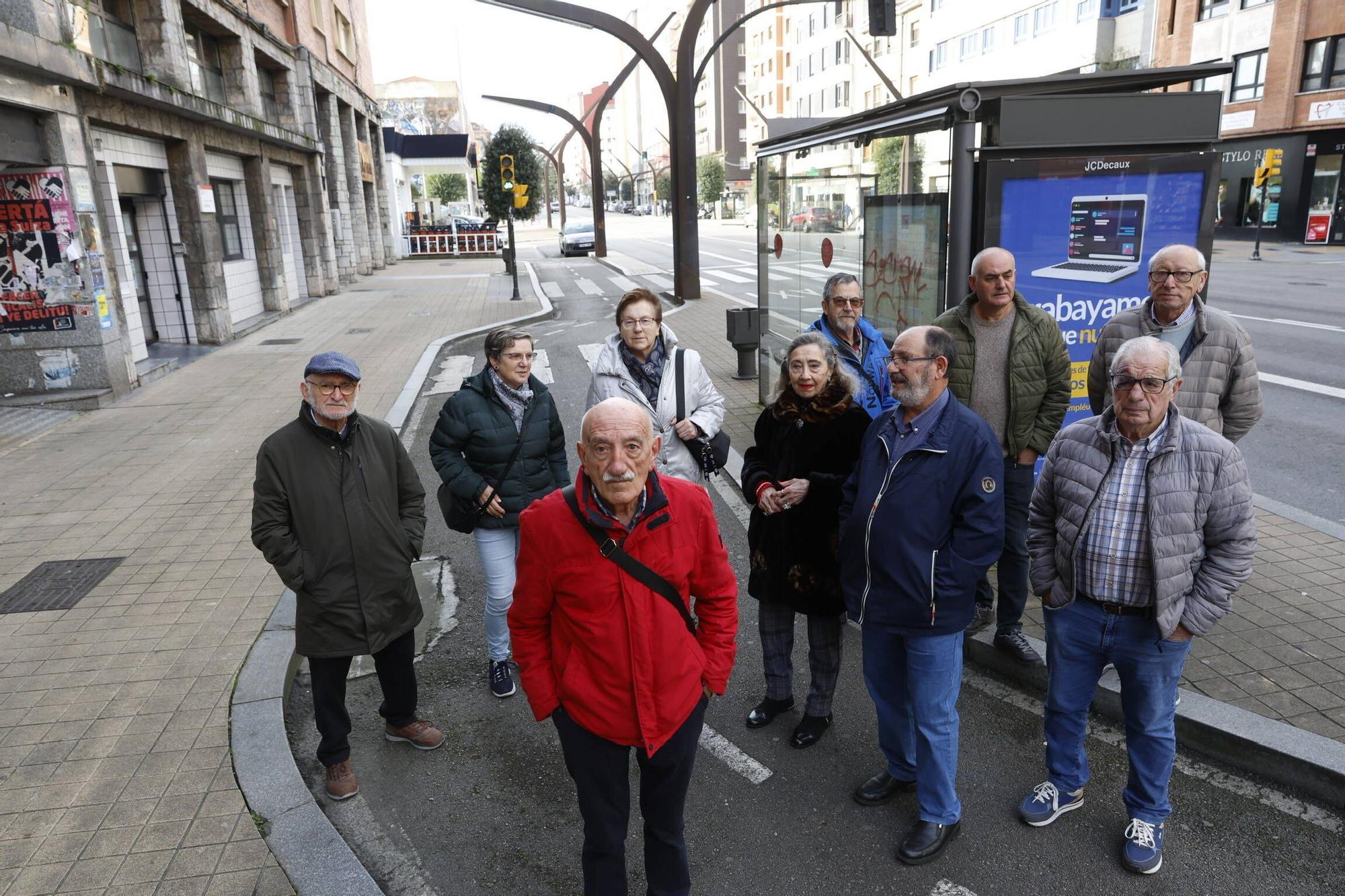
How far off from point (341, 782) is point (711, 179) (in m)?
88.0

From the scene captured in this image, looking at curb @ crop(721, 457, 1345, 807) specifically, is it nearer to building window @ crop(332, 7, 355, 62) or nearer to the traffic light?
the traffic light

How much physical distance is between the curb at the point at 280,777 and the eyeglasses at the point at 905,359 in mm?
2721

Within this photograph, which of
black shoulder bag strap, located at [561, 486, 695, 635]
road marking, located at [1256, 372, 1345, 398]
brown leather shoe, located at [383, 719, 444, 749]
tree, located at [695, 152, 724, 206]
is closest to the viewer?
black shoulder bag strap, located at [561, 486, 695, 635]

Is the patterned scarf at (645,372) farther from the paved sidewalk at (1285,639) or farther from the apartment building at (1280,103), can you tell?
the apartment building at (1280,103)

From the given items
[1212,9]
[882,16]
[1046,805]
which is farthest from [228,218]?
[1212,9]

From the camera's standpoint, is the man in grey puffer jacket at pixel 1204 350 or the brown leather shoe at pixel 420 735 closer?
the man in grey puffer jacket at pixel 1204 350

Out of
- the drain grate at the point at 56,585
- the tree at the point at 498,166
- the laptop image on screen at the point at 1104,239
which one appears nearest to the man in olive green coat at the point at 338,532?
the drain grate at the point at 56,585

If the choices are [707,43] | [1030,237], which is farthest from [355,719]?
[707,43]

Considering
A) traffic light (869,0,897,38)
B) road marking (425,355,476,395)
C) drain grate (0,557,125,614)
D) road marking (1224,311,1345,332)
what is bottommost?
road marking (425,355,476,395)

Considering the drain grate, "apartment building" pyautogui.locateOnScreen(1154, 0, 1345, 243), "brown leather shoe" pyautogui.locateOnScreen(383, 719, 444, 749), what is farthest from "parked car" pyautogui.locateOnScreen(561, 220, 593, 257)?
"brown leather shoe" pyautogui.locateOnScreen(383, 719, 444, 749)

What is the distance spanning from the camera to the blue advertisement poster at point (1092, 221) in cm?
Answer: 569

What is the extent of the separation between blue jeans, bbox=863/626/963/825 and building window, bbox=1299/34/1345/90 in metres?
39.4

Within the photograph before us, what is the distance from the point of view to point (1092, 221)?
19.1ft

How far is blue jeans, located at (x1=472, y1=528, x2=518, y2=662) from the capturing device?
4621mm
